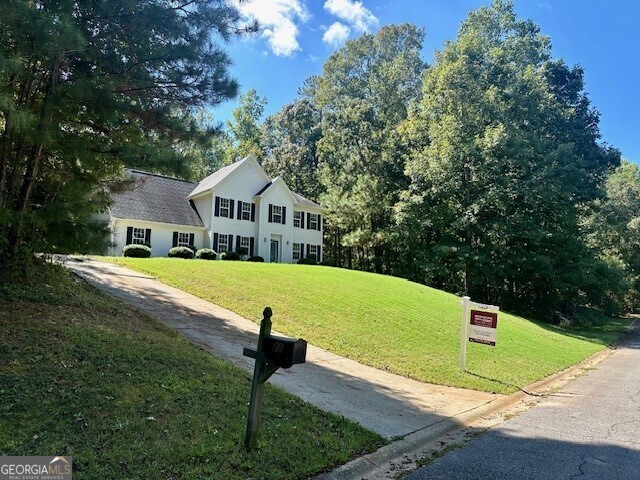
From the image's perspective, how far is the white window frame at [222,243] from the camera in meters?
28.3

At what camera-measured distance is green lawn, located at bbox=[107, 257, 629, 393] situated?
367 inches

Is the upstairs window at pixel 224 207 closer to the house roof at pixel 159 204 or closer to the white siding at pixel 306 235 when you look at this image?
the house roof at pixel 159 204

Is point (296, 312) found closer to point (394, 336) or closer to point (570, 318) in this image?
point (394, 336)

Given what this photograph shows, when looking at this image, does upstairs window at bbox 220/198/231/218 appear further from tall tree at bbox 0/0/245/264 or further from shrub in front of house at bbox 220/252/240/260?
tall tree at bbox 0/0/245/264

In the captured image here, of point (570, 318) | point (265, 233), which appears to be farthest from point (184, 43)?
point (570, 318)

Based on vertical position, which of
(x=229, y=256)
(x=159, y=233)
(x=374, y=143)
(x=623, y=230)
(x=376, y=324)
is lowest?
(x=376, y=324)

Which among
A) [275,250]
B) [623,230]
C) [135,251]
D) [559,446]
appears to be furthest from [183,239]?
[623,230]

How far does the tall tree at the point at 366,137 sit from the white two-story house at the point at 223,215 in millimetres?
4433

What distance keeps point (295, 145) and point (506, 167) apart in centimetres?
2398

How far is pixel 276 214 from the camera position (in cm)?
3139

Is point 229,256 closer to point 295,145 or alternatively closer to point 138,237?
point 138,237

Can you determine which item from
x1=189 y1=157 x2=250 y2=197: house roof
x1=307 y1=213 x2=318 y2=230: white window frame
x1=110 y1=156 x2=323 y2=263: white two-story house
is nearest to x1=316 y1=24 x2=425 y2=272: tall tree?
x1=307 y1=213 x2=318 y2=230: white window frame

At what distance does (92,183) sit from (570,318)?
30.1 meters

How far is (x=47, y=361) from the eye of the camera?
190 inches
